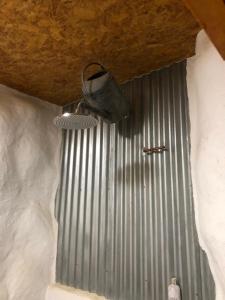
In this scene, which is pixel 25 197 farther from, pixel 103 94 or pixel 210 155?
pixel 210 155

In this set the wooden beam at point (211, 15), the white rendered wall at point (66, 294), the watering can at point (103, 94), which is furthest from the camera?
the white rendered wall at point (66, 294)

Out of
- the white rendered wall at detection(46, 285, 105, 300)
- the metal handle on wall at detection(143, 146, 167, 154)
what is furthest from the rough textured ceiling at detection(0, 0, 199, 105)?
the white rendered wall at detection(46, 285, 105, 300)

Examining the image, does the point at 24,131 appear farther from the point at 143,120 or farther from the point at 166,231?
the point at 166,231

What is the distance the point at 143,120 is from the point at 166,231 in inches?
31.8

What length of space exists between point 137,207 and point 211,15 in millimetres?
1237

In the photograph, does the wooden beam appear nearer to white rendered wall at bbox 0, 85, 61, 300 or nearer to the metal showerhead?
the metal showerhead

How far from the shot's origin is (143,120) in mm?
1926

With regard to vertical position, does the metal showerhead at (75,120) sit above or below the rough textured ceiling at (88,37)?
below

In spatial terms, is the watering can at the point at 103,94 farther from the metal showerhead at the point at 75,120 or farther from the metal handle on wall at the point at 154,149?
the metal handle on wall at the point at 154,149

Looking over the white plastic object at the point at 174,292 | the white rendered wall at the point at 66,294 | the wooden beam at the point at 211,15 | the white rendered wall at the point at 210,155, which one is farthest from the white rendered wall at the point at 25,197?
the wooden beam at the point at 211,15

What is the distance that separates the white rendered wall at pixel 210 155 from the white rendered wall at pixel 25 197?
4.54 ft

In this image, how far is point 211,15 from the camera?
1025mm

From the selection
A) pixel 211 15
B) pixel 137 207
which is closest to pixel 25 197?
pixel 137 207

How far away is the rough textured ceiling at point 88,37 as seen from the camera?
1.39 meters
